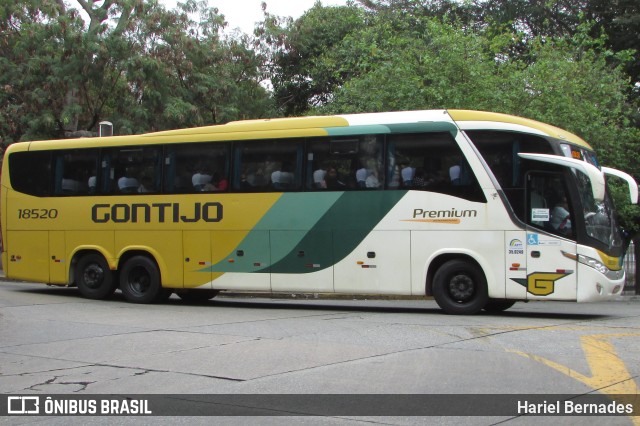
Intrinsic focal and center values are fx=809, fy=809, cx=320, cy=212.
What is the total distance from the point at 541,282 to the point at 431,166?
9.17ft

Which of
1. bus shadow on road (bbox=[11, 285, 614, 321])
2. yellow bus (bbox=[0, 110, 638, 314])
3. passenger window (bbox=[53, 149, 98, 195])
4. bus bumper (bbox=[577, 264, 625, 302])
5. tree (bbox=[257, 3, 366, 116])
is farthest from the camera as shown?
tree (bbox=[257, 3, 366, 116])

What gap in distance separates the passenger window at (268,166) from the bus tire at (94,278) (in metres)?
3.97

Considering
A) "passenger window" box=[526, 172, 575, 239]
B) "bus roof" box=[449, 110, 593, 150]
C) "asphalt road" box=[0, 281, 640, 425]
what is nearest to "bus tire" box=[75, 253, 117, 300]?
"asphalt road" box=[0, 281, 640, 425]

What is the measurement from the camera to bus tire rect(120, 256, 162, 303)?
1733 centimetres

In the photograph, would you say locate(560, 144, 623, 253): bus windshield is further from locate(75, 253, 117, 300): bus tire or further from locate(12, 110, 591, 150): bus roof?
locate(75, 253, 117, 300): bus tire

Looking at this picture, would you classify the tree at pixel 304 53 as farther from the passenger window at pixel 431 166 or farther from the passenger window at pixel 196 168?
the passenger window at pixel 431 166

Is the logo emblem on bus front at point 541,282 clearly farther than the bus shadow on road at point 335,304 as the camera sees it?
No

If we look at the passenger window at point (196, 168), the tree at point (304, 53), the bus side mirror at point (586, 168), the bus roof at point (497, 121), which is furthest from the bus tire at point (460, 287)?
the tree at point (304, 53)

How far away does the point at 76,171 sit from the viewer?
18.2 metres

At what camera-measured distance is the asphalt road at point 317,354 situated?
776 cm

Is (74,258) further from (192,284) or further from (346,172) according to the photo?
(346,172)

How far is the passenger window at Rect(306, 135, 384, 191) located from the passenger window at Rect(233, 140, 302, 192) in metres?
0.32

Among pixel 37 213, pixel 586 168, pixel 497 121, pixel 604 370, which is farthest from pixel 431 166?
pixel 37 213

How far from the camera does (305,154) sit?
15.5 m
